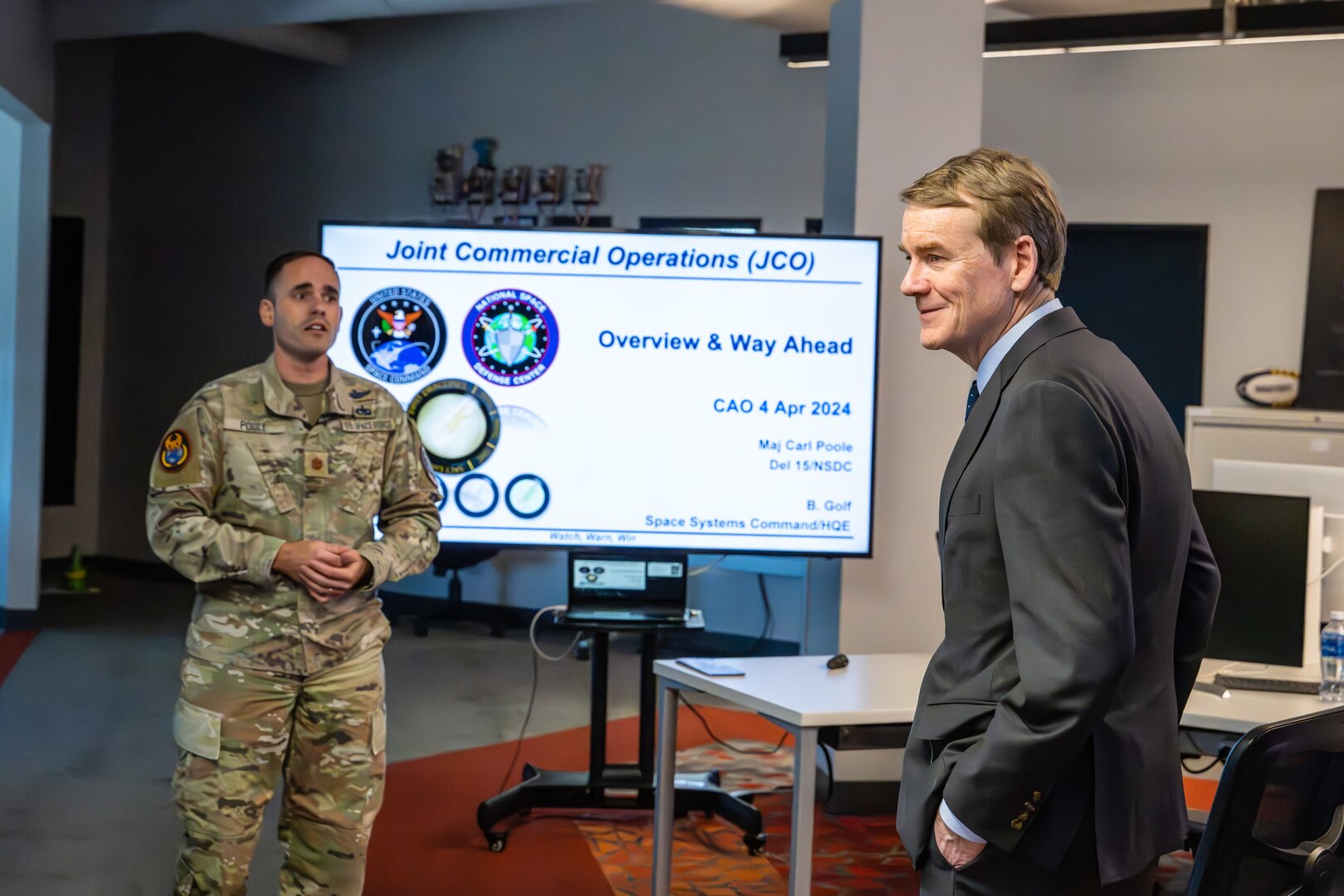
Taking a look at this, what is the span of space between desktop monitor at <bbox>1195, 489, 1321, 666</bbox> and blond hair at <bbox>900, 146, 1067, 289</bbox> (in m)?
1.83

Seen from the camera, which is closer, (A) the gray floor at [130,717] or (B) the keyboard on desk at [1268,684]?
(B) the keyboard on desk at [1268,684]

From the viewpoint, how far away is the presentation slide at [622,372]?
3.56 metres

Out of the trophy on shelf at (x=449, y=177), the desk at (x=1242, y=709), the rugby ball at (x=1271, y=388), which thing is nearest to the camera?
the desk at (x=1242, y=709)

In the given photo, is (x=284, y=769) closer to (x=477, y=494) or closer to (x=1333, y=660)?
(x=477, y=494)

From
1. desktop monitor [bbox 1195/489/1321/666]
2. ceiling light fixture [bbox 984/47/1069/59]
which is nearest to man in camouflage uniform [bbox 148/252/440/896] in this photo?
desktop monitor [bbox 1195/489/1321/666]

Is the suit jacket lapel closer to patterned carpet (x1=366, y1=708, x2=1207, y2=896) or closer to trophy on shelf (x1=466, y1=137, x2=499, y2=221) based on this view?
patterned carpet (x1=366, y1=708, x2=1207, y2=896)

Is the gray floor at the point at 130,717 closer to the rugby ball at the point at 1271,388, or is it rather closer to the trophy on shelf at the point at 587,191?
the trophy on shelf at the point at 587,191

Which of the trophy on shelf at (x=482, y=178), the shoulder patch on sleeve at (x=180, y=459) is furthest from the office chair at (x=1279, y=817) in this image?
the trophy on shelf at (x=482, y=178)

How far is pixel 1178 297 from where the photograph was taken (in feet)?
19.4

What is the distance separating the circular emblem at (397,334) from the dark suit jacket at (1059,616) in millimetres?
2441

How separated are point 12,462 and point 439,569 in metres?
2.34

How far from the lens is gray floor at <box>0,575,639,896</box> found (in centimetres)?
329

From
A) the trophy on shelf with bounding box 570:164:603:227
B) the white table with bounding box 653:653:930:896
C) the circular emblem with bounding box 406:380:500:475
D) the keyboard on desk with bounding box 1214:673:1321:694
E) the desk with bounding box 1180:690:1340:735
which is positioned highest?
the trophy on shelf with bounding box 570:164:603:227

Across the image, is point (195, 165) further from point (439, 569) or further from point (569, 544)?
point (569, 544)
